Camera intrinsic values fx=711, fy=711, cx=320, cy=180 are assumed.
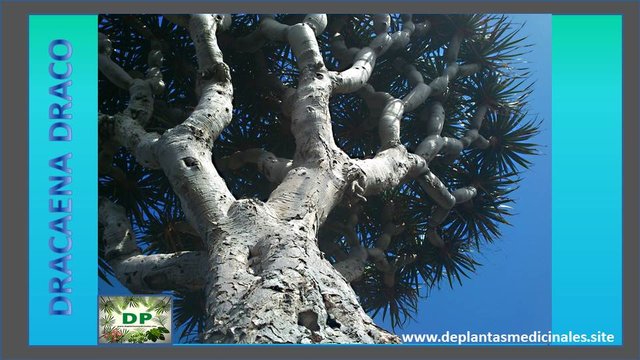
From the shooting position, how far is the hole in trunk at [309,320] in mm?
2918

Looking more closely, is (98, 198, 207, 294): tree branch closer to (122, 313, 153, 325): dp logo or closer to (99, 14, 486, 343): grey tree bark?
(99, 14, 486, 343): grey tree bark

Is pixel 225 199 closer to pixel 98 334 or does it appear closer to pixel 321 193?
pixel 321 193

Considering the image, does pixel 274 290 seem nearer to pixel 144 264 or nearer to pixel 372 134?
pixel 144 264

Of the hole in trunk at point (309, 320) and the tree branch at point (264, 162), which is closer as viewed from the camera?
the hole in trunk at point (309, 320)

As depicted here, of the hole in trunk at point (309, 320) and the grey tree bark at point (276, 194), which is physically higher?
the grey tree bark at point (276, 194)

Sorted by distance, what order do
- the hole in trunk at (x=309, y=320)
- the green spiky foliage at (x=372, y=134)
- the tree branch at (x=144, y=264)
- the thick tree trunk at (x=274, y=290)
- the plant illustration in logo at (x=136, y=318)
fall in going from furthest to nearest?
the green spiky foliage at (x=372, y=134) < the plant illustration in logo at (x=136, y=318) < the tree branch at (x=144, y=264) < the hole in trunk at (x=309, y=320) < the thick tree trunk at (x=274, y=290)

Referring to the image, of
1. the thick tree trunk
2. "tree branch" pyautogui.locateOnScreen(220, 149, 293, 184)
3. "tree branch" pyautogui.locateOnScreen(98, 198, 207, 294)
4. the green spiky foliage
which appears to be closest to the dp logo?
"tree branch" pyautogui.locateOnScreen(98, 198, 207, 294)

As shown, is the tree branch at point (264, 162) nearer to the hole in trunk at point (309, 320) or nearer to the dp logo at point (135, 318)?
the dp logo at point (135, 318)

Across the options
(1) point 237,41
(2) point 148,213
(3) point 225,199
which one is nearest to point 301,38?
(1) point 237,41

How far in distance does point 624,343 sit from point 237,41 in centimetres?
387

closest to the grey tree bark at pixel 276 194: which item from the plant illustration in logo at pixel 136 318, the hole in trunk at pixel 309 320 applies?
the hole in trunk at pixel 309 320

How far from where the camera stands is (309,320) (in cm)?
293

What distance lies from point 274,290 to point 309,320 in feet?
0.62

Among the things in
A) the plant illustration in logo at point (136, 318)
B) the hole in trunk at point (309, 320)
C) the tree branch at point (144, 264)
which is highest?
the tree branch at point (144, 264)
